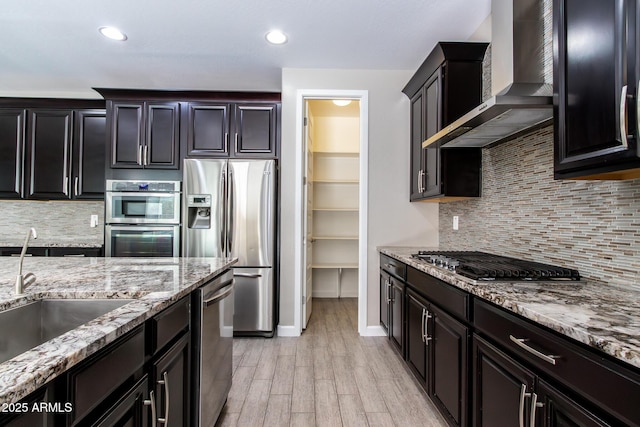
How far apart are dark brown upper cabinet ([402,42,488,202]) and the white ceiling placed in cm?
27

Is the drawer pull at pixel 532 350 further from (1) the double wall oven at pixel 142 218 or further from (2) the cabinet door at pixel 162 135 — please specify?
(2) the cabinet door at pixel 162 135

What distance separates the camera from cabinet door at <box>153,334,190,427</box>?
1.10 meters

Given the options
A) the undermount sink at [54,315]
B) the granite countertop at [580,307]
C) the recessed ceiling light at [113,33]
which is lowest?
the undermount sink at [54,315]

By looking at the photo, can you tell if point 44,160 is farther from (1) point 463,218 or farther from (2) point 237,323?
(1) point 463,218

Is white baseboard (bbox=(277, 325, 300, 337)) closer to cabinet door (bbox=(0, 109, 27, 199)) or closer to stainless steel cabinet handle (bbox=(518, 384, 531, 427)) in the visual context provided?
stainless steel cabinet handle (bbox=(518, 384, 531, 427))

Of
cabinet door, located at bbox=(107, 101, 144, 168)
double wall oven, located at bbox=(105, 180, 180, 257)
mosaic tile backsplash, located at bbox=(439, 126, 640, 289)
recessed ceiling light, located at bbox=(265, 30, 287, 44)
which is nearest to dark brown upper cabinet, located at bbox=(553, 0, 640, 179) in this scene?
mosaic tile backsplash, located at bbox=(439, 126, 640, 289)

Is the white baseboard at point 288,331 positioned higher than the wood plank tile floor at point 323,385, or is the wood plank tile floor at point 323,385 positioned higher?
the white baseboard at point 288,331

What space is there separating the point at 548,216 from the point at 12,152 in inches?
200

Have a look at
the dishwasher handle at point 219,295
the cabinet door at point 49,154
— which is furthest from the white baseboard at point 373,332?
the cabinet door at point 49,154

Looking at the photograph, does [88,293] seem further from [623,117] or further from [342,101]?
[342,101]

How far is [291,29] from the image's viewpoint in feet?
8.03

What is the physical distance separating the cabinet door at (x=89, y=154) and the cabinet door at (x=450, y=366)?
368cm

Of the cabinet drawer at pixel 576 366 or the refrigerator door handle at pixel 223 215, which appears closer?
the cabinet drawer at pixel 576 366

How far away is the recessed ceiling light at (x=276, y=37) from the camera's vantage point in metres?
2.49
